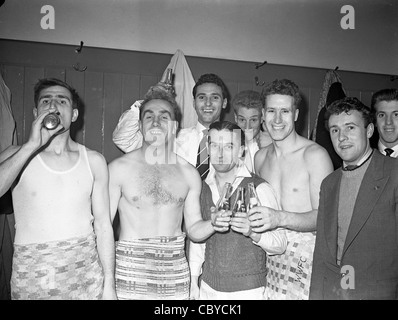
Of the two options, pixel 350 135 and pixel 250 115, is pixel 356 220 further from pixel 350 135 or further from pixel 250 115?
pixel 250 115

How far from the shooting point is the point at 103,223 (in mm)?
1699

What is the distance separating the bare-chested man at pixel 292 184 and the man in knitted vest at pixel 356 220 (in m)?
0.11

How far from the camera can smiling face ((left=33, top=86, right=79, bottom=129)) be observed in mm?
1670

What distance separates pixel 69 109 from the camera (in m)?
1.71

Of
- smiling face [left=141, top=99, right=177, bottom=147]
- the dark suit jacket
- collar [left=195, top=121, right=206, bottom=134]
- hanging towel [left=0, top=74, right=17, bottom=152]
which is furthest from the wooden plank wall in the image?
the dark suit jacket

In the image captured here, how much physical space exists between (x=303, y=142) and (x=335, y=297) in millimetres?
760

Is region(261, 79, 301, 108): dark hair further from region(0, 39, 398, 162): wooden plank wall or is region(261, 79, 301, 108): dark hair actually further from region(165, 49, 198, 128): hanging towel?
region(0, 39, 398, 162): wooden plank wall

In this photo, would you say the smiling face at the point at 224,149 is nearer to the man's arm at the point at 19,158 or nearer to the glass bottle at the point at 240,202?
the glass bottle at the point at 240,202

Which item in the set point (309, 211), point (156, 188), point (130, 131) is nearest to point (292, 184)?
point (309, 211)

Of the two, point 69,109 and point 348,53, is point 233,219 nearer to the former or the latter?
point 69,109

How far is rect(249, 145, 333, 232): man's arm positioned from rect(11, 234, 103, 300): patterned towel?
75 centimetres

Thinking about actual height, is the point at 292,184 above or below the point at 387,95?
below

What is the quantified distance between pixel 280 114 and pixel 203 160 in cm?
56

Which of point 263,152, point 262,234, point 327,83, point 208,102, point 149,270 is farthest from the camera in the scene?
point 327,83
